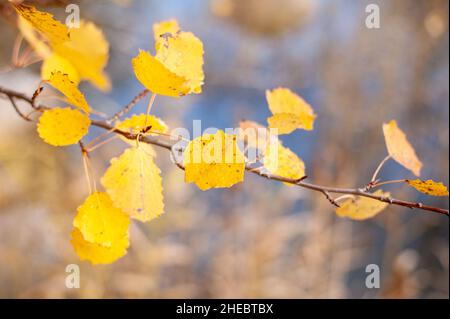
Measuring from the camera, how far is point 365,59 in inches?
57.1

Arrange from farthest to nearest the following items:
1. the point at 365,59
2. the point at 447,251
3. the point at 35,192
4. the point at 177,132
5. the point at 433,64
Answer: the point at 365,59 < the point at 433,64 < the point at 35,192 < the point at 447,251 < the point at 177,132

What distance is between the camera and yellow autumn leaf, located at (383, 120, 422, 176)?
0.28 metres

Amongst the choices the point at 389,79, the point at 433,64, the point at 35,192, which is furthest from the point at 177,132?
the point at 433,64

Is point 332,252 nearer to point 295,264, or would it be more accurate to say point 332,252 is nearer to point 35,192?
point 295,264

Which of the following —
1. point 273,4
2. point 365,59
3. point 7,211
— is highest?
point 273,4

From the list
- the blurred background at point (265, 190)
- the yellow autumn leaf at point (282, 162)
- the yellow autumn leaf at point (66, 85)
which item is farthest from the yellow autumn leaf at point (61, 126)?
the blurred background at point (265, 190)

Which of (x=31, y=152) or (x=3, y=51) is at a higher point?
(x=3, y=51)

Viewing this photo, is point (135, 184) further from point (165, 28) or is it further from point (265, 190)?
point (265, 190)

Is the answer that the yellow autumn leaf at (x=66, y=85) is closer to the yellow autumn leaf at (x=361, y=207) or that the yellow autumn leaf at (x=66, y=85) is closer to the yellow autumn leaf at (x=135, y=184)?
the yellow autumn leaf at (x=135, y=184)

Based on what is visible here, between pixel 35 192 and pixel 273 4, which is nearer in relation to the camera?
pixel 35 192

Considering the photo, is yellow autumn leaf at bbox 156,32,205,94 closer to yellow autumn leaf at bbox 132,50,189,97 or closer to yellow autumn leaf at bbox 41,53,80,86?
yellow autumn leaf at bbox 132,50,189,97

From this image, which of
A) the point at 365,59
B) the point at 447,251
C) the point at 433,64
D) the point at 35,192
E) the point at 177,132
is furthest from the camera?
the point at 365,59

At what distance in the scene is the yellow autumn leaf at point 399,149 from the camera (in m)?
0.28

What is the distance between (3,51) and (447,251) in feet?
3.63
